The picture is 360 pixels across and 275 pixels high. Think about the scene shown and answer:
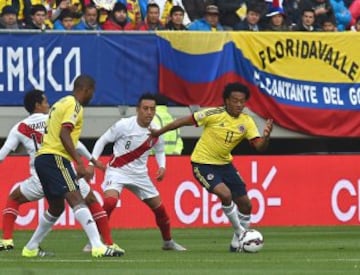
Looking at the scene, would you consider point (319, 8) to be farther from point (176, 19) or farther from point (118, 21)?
point (118, 21)

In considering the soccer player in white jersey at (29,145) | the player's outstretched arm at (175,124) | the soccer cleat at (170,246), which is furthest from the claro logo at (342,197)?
the soccer player in white jersey at (29,145)

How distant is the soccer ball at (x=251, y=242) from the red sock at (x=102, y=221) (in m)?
1.63

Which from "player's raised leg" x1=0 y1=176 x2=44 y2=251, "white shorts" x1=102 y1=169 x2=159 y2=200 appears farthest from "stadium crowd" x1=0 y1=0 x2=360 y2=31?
"player's raised leg" x1=0 y1=176 x2=44 y2=251

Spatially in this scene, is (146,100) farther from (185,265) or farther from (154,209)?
(185,265)

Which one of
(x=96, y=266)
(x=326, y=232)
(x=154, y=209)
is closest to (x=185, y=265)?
(x=96, y=266)

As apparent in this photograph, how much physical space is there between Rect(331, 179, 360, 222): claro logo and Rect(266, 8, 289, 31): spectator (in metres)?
3.37

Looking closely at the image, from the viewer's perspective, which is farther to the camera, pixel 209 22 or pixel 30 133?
pixel 209 22

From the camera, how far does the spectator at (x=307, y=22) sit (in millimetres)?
24781

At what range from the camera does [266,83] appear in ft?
79.3

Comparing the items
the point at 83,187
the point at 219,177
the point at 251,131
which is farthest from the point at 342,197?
the point at 83,187

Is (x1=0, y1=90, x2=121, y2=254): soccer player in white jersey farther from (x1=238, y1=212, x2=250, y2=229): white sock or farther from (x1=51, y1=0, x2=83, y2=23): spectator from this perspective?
(x1=51, y1=0, x2=83, y2=23): spectator

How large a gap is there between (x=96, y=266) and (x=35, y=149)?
3.41 meters

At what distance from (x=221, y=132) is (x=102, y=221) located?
2.32m

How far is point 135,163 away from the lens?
17.8 metres
